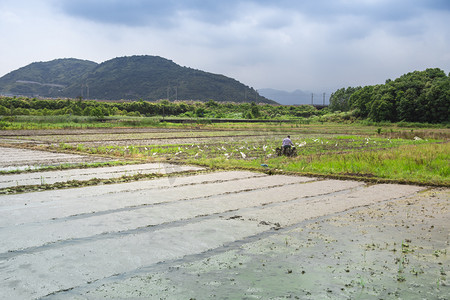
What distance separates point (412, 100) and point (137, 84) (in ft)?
356

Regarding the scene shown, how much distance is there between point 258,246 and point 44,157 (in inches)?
483

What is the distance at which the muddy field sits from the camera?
A: 360 centimetres

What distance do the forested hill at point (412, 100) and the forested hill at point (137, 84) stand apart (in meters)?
59.7

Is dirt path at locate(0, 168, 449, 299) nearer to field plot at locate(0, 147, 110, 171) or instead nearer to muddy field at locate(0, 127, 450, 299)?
muddy field at locate(0, 127, 450, 299)

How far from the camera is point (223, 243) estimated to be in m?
4.87

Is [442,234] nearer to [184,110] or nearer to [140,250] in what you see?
[140,250]

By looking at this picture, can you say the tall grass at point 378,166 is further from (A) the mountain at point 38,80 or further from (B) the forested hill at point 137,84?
(A) the mountain at point 38,80

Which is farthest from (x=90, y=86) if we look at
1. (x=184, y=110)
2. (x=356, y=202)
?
(x=356, y=202)

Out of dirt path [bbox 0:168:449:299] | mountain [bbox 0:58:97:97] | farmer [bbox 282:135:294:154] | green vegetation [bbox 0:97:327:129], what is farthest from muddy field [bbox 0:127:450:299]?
mountain [bbox 0:58:97:97]

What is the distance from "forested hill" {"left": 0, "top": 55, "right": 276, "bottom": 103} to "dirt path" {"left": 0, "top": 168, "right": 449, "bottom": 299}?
11129 cm

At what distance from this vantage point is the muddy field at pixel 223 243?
3.60 m

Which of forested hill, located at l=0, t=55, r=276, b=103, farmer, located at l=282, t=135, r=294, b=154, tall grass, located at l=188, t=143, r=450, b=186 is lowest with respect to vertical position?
tall grass, located at l=188, t=143, r=450, b=186

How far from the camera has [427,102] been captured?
1983 inches

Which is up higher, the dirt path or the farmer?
the farmer
